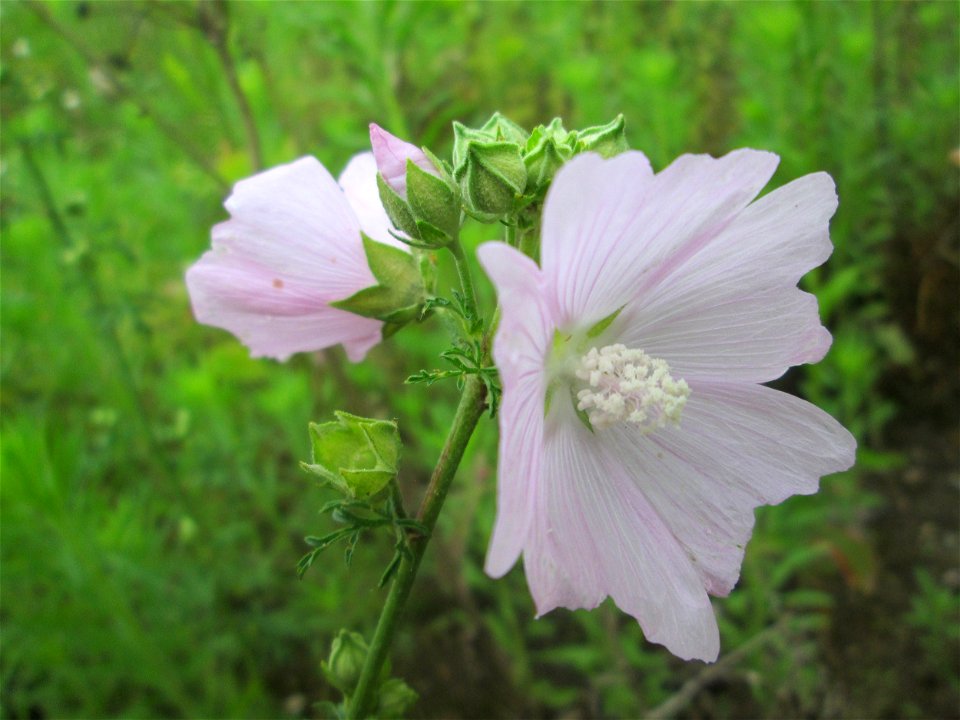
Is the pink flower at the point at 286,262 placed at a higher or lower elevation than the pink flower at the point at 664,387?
higher

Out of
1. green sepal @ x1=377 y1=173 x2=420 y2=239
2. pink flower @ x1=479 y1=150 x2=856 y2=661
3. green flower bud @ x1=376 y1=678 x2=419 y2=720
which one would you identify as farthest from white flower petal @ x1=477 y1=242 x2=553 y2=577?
green flower bud @ x1=376 y1=678 x2=419 y2=720

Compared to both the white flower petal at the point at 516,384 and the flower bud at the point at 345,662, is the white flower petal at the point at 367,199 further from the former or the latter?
the flower bud at the point at 345,662

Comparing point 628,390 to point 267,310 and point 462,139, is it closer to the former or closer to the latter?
point 462,139

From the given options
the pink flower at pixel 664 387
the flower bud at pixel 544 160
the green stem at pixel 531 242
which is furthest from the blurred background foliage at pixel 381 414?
the flower bud at pixel 544 160

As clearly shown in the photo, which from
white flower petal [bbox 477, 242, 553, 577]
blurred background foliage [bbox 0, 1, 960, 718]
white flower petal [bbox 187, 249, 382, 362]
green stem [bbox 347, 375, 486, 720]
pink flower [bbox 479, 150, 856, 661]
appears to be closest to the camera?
white flower petal [bbox 477, 242, 553, 577]

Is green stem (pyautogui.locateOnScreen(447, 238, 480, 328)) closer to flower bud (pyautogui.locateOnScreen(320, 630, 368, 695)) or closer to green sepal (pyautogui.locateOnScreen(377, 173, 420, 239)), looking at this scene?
green sepal (pyautogui.locateOnScreen(377, 173, 420, 239))

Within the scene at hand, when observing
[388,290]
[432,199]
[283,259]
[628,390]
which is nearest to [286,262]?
[283,259]

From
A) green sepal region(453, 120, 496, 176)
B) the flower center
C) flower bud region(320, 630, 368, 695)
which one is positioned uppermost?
green sepal region(453, 120, 496, 176)
